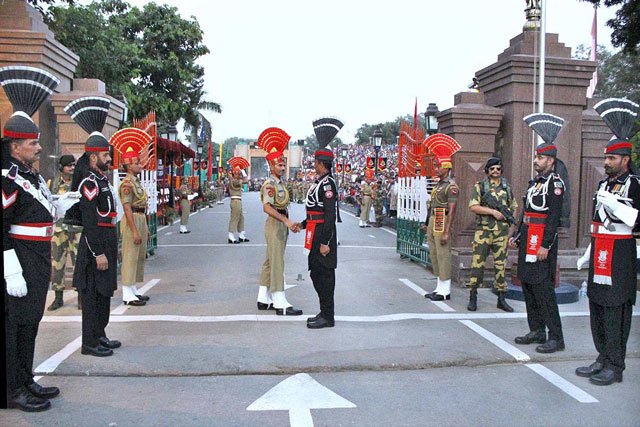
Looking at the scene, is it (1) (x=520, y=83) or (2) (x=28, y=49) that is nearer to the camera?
(2) (x=28, y=49)

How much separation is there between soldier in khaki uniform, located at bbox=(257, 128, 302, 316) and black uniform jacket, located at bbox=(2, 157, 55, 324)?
301 centimetres

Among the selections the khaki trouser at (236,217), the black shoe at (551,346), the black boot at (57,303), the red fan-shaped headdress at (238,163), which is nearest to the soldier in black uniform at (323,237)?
the black shoe at (551,346)

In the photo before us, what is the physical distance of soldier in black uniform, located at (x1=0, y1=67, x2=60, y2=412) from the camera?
4336mm

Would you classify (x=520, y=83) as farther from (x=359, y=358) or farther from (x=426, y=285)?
(x=359, y=358)

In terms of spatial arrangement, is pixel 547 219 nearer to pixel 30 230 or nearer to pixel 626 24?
pixel 30 230

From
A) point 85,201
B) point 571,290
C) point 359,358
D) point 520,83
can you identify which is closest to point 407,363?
point 359,358

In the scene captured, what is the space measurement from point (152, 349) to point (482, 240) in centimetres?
424

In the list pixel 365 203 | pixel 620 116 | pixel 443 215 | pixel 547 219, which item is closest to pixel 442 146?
pixel 443 215

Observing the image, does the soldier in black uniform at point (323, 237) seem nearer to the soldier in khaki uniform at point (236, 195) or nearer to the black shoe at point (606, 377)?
the black shoe at point (606, 377)

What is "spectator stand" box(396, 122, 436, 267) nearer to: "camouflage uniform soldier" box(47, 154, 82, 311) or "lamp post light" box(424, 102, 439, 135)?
"lamp post light" box(424, 102, 439, 135)

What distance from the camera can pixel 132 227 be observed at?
7645mm

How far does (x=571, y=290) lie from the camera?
838 cm

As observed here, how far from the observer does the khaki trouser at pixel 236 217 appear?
49.0ft

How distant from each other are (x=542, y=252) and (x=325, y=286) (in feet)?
7.65
